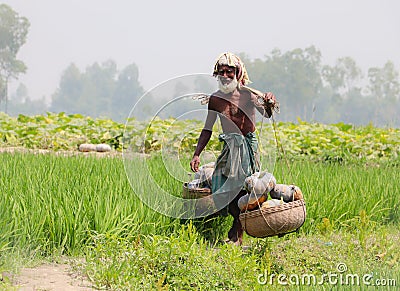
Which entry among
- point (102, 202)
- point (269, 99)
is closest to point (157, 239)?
point (102, 202)

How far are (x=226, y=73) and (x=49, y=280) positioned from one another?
173 cm

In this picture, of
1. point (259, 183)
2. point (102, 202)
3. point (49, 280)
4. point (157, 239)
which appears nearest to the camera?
point (49, 280)

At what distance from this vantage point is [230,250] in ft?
11.2

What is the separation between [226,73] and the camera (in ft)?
12.5

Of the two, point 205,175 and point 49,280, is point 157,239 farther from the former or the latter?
point 205,175

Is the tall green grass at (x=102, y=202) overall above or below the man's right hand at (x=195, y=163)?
below

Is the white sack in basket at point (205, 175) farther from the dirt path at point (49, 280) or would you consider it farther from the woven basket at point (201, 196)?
the dirt path at point (49, 280)

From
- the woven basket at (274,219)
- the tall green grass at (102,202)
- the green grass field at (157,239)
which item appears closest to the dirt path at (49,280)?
the green grass field at (157,239)

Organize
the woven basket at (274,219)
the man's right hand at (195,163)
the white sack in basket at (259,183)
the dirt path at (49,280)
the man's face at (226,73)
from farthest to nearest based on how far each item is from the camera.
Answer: the man's right hand at (195,163), the man's face at (226,73), the white sack in basket at (259,183), the woven basket at (274,219), the dirt path at (49,280)

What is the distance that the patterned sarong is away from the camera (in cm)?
386

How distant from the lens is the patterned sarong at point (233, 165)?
3.86 metres

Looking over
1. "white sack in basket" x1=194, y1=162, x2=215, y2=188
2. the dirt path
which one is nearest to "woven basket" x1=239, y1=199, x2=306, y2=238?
"white sack in basket" x1=194, y1=162, x2=215, y2=188

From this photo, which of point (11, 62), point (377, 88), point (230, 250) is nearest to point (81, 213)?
point (230, 250)

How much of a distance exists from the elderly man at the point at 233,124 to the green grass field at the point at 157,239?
0.99ft
